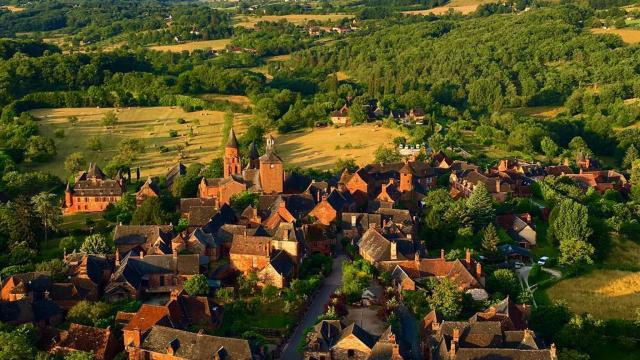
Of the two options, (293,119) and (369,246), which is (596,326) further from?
(293,119)

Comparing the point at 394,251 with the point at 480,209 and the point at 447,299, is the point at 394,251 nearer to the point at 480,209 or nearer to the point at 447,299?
the point at 447,299

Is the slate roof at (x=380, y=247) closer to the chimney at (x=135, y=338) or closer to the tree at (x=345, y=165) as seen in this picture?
the chimney at (x=135, y=338)

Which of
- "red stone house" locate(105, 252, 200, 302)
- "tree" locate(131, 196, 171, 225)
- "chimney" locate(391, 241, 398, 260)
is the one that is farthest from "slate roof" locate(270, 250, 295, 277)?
"tree" locate(131, 196, 171, 225)

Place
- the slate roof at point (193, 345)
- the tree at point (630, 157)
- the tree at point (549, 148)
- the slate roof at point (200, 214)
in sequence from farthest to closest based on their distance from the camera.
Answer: the tree at point (630, 157), the tree at point (549, 148), the slate roof at point (200, 214), the slate roof at point (193, 345)

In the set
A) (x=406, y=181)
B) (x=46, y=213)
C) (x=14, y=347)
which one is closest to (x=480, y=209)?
(x=406, y=181)

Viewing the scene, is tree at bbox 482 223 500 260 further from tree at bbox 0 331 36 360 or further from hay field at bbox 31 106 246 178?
hay field at bbox 31 106 246 178

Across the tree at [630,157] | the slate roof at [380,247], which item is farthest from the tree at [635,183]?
the slate roof at [380,247]
